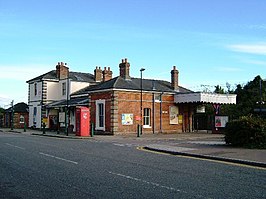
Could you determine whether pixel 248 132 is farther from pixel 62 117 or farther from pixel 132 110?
pixel 62 117

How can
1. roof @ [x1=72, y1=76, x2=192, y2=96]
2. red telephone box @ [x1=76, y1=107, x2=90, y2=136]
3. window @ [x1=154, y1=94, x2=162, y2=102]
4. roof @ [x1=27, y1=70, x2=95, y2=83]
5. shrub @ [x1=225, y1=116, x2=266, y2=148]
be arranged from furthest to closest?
roof @ [x1=27, y1=70, x2=95, y2=83]
window @ [x1=154, y1=94, x2=162, y2=102]
roof @ [x1=72, y1=76, x2=192, y2=96]
red telephone box @ [x1=76, y1=107, x2=90, y2=136]
shrub @ [x1=225, y1=116, x2=266, y2=148]

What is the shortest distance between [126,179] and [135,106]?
24251 mm

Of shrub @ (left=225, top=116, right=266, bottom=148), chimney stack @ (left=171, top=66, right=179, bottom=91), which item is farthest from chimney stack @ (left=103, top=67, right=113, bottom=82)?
shrub @ (left=225, top=116, right=266, bottom=148)

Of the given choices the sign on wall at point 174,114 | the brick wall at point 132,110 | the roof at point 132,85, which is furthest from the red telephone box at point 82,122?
the sign on wall at point 174,114

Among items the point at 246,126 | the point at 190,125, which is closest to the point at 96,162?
the point at 246,126

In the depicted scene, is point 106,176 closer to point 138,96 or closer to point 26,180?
point 26,180

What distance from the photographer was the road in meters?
7.62

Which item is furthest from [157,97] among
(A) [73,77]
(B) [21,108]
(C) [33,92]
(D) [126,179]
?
(B) [21,108]

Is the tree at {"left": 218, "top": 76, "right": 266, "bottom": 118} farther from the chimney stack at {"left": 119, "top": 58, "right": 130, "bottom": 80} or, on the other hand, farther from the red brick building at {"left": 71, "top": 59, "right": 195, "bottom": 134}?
the chimney stack at {"left": 119, "top": 58, "right": 130, "bottom": 80}

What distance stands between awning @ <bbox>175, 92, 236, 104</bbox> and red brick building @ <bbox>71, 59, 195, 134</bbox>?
1294 millimetres

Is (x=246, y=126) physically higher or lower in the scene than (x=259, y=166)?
higher

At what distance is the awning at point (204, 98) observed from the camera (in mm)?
34619

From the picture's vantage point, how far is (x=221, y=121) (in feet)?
116

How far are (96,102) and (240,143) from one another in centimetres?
1828
